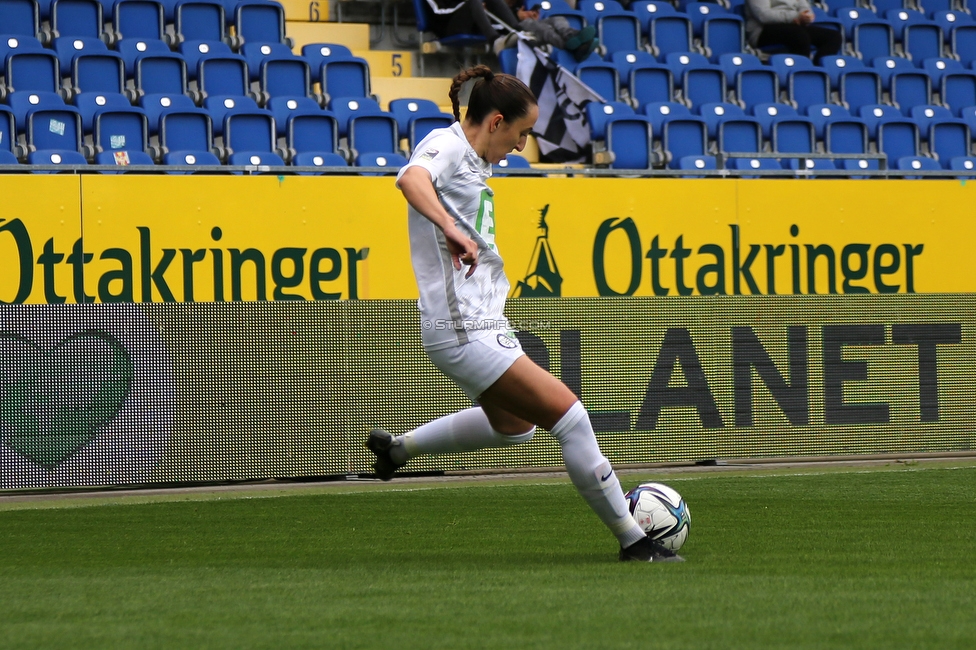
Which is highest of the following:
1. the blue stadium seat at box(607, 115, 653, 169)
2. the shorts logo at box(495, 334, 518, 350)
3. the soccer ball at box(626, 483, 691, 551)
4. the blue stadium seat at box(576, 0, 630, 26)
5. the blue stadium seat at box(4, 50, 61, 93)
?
the blue stadium seat at box(576, 0, 630, 26)

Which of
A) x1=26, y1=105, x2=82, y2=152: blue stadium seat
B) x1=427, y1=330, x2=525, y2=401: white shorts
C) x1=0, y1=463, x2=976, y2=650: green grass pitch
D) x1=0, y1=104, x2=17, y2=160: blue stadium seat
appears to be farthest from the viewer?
x1=26, y1=105, x2=82, y2=152: blue stadium seat

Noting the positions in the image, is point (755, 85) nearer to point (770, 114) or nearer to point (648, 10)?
point (770, 114)

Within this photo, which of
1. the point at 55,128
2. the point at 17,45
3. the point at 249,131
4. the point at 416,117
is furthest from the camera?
the point at 416,117

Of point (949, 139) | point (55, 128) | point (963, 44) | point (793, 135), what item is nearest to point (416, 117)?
point (55, 128)

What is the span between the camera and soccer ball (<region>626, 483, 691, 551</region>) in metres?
5.67

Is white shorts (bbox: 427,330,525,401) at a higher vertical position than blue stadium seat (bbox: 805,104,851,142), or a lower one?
lower

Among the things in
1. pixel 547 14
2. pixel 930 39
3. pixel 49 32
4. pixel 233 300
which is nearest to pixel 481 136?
pixel 233 300

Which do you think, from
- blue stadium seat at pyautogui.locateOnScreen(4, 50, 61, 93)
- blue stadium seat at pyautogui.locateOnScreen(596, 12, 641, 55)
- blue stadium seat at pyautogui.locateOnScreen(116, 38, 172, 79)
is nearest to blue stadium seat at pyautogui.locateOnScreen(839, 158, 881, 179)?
blue stadium seat at pyautogui.locateOnScreen(596, 12, 641, 55)

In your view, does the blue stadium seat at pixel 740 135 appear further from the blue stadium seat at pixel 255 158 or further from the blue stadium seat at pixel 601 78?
the blue stadium seat at pixel 255 158

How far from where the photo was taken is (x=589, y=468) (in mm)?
5359

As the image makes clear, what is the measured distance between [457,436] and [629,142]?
8.84m

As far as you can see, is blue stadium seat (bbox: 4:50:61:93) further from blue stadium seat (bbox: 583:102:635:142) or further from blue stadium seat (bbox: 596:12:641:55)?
blue stadium seat (bbox: 596:12:641:55)

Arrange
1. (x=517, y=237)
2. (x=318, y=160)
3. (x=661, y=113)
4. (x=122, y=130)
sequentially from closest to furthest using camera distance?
(x=517, y=237) → (x=122, y=130) → (x=318, y=160) → (x=661, y=113)

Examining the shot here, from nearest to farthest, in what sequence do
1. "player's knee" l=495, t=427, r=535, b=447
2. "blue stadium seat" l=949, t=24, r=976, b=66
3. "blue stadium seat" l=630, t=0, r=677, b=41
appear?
"player's knee" l=495, t=427, r=535, b=447 < "blue stadium seat" l=630, t=0, r=677, b=41 < "blue stadium seat" l=949, t=24, r=976, b=66
